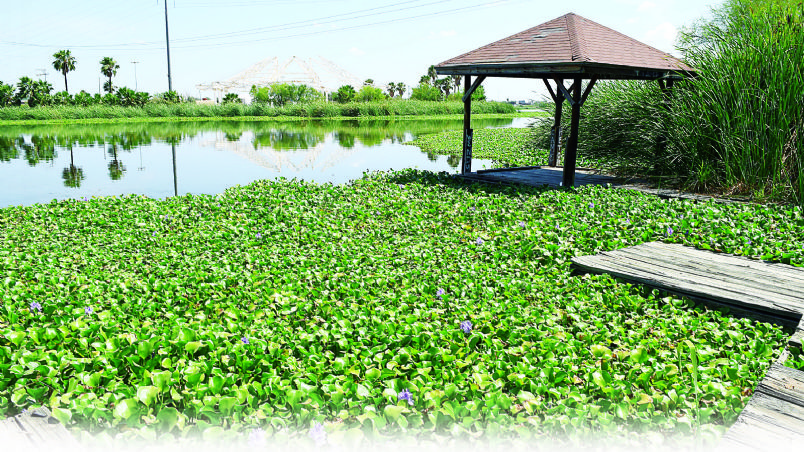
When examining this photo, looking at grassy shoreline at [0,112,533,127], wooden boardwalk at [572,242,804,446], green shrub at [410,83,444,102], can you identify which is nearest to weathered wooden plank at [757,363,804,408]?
wooden boardwalk at [572,242,804,446]

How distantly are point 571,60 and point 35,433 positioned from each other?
27.8 ft

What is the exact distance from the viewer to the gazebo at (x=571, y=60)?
9.23 m

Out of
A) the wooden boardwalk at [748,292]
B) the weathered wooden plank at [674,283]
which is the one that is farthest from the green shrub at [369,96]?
the weathered wooden plank at [674,283]

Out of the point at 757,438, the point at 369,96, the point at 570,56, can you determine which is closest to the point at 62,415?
the point at 757,438

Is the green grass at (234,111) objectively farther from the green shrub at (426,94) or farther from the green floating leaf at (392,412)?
the green floating leaf at (392,412)

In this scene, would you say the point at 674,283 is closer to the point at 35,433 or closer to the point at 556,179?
the point at 35,433

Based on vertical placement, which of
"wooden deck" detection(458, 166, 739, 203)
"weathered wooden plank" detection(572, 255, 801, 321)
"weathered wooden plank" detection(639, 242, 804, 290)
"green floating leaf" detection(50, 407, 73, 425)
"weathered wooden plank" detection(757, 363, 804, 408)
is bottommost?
"green floating leaf" detection(50, 407, 73, 425)

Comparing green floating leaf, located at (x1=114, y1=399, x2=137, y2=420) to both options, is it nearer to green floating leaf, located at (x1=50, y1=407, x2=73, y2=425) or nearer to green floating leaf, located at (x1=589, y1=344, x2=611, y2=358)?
green floating leaf, located at (x1=50, y1=407, x2=73, y2=425)

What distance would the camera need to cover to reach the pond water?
1320 centimetres

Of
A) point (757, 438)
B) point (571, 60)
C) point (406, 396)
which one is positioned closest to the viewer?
point (757, 438)

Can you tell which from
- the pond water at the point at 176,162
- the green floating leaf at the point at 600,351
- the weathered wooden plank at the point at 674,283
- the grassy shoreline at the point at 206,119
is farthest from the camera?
the grassy shoreline at the point at 206,119

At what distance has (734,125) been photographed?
8367 millimetres

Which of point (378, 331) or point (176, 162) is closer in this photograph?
point (378, 331)

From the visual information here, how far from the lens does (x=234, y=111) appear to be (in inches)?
1913
